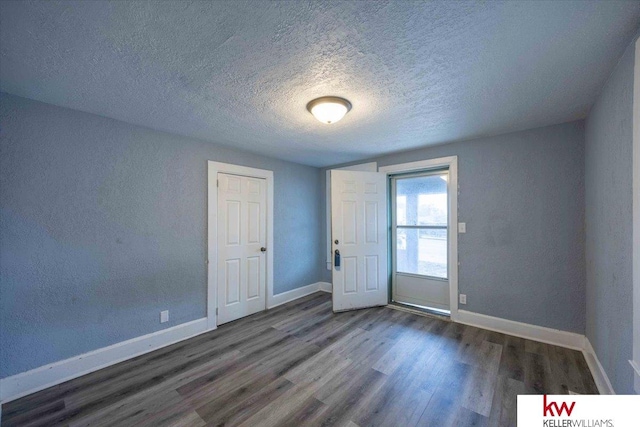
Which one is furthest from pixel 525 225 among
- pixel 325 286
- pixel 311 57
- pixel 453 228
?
pixel 325 286

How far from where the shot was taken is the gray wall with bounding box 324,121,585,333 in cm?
247

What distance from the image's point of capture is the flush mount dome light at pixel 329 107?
198 centimetres

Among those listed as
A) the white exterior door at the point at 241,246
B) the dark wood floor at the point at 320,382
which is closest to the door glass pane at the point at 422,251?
the dark wood floor at the point at 320,382

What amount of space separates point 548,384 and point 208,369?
9.31ft

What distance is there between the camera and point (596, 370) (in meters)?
1.97

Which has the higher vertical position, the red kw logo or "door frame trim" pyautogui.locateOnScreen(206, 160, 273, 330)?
"door frame trim" pyautogui.locateOnScreen(206, 160, 273, 330)

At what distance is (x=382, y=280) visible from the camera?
375cm

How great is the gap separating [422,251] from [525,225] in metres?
1.37

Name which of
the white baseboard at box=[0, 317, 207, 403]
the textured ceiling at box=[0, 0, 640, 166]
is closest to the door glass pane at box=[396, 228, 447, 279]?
the textured ceiling at box=[0, 0, 640, 166]

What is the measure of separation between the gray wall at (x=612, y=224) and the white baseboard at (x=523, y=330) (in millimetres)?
296

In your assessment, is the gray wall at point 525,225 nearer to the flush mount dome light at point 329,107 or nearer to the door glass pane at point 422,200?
the door glass pane at point 422,200

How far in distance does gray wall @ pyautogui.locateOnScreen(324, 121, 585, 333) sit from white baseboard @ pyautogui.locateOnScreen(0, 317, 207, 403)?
3.50 m

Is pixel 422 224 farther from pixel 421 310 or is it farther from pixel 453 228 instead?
pixel 421 310

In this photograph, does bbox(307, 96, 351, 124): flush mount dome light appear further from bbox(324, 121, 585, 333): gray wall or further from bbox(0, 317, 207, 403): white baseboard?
bbox(0, 317, 207, 403): white baseboard
